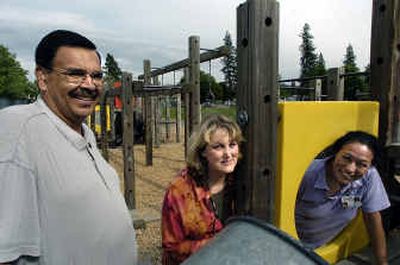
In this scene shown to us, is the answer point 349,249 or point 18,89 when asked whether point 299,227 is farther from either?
point 18,89

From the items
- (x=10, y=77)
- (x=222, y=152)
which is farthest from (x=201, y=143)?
(x=10, y=77)

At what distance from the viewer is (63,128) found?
1494 mm

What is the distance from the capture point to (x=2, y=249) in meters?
1.23

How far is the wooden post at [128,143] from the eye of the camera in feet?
18.4

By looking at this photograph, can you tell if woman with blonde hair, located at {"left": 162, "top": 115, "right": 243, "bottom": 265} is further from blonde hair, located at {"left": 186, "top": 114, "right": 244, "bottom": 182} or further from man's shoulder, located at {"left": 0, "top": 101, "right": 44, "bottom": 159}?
man's shoulder, located at {"left": 0, "top": 101, "right": 44, "bottom": 159}

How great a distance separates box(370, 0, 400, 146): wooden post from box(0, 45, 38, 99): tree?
50.5m

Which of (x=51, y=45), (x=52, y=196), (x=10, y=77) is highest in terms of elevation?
(x=10, y=77)

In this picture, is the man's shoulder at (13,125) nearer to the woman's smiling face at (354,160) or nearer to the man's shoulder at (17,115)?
the man's shoulder at (17,115)

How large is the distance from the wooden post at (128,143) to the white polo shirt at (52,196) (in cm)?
403

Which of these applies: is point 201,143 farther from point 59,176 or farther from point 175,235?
point 59,176

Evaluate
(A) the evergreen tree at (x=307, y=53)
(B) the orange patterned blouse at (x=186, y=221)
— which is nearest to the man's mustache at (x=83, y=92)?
(B) the orange patterned blouse at (x=186, y=221)

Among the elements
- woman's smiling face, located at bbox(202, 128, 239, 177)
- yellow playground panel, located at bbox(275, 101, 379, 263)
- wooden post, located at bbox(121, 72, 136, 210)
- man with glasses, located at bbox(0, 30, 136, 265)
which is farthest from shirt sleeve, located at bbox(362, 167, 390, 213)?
wooden post, located at bbox(121, 72, 136, 210)

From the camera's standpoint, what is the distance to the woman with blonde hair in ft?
6.25

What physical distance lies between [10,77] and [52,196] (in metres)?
54.4
